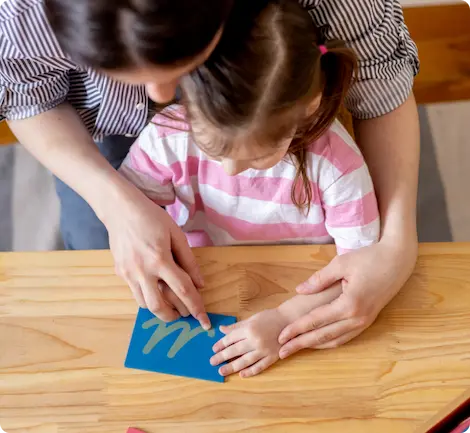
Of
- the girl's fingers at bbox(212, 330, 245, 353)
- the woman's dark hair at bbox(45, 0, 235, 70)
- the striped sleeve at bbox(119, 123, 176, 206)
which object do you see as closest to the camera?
the woman's dark hair at bbox(45, 0, 235, 70)

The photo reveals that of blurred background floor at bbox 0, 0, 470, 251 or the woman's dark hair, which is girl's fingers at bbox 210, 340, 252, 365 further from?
blurred background floor at bbox 0, 0, 470, 251

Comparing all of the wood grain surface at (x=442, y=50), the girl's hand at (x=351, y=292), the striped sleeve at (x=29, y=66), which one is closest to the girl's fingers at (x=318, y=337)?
the girl's hand at (x=351, y=292)

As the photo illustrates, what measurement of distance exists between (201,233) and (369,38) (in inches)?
13.6

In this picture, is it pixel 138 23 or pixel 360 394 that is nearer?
pixel 138 23

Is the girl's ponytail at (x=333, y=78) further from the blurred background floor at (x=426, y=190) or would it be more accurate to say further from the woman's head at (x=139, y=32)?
the blurred background floor at (x=426, y=190)

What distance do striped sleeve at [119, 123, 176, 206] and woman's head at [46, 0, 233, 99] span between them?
0.23 meters

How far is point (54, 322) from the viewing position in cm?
61

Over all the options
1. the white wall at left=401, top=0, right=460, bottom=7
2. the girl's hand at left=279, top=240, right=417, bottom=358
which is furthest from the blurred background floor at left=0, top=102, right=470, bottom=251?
the girl's hand at left=279, top=240, right=417, bottom=358

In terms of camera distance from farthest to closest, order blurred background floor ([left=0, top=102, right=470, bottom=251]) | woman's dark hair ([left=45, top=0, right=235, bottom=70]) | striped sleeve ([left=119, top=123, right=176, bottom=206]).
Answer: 1. blurred background floor ([left=0, top=102, right=470, bottom=251])
2. striped sleeve ([left=119, top=123, right=176, bottom=206])
3. woman's dark hair ([left=45, top=0, right=235, bottom=70])

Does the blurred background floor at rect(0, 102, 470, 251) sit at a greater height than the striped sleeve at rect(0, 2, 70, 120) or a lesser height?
lesser

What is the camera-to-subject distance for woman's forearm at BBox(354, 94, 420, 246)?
0.68 m

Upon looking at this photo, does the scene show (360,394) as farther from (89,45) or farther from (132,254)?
(89,45)

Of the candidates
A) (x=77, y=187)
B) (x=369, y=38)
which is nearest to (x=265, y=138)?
(x=369, y=38)

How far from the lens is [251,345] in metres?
0.59
